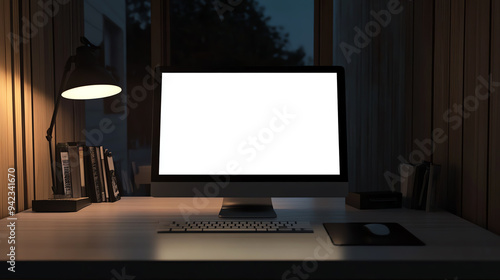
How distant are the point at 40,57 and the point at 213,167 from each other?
2.84 ft

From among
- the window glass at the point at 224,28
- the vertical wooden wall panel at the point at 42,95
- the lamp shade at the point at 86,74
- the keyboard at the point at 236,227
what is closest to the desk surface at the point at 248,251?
the keyboard at the point at 236,227

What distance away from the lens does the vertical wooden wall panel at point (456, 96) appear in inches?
51.4

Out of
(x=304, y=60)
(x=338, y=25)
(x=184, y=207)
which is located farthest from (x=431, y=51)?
(x=184, y=207)

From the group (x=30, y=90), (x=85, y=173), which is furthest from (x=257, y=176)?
(x=30, y=90)

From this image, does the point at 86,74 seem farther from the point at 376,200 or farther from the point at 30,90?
the point at 376,200

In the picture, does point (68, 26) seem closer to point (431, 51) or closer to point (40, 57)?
point (40, 57)

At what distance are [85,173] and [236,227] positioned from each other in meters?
0.75

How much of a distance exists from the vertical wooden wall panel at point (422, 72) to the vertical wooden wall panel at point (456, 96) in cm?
18

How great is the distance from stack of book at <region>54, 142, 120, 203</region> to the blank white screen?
40 centimetres

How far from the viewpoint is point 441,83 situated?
4.77ft

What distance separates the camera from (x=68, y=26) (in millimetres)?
1728

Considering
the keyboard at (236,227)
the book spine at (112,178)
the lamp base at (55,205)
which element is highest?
the book spine at (112,178)

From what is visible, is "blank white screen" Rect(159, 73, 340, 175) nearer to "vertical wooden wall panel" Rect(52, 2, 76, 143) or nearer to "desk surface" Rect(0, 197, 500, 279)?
"desk surface" Rect(0, 197, 500, 279)

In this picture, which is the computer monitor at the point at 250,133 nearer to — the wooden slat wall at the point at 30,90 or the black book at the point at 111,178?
the black book at the point at 111,178
